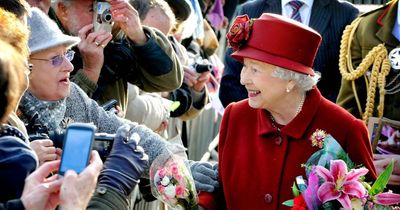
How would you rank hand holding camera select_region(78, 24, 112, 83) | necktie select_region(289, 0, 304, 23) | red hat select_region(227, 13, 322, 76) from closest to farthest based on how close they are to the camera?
red hat select_region(227, 13, 322, 76)
hand holding camera select_region(78, 24, 112, 83)
necktie select_region(289, 0, 304, 23)

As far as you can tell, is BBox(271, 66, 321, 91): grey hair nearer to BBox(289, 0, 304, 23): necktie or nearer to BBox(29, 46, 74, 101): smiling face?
BBox(29, 46, 74, 101): smiling face

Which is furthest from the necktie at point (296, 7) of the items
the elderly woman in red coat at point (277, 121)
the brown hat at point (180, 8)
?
the elderly woman in red coat at point (277, 121)

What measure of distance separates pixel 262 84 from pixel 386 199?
85 centimetres

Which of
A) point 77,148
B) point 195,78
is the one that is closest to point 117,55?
point 195,78

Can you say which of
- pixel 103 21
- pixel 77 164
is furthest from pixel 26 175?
pixel 103 21

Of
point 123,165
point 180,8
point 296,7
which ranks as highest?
point 123,165

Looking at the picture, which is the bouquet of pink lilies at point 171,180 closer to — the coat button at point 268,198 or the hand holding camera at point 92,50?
the coat button at point 268,198

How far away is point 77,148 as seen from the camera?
3566mm

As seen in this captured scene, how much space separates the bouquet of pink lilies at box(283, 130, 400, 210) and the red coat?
0.90 ft

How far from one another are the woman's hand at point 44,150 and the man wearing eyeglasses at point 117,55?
126 centimetres

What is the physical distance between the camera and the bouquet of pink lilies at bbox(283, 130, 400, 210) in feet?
15.0

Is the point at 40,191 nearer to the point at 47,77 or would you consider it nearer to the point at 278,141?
the point at 47,77

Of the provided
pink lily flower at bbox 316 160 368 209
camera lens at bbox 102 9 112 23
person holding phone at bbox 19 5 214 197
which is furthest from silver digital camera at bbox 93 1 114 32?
pink lily flower at bbox 316 160 368 209

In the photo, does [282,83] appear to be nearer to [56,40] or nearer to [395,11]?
[56,40]
